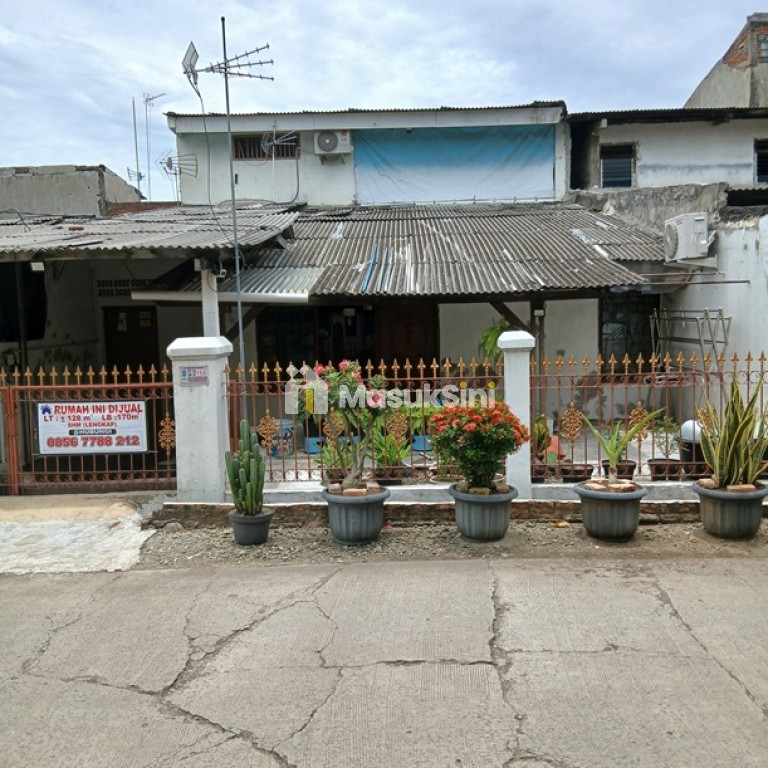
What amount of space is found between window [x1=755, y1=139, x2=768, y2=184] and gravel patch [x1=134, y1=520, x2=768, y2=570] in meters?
11.6

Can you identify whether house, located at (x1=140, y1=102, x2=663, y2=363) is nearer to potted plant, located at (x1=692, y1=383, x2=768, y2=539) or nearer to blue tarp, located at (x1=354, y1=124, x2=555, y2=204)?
blue tarp, located at (x1=354, y1=124, x2=555, y2=204)

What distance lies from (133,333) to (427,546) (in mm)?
8056

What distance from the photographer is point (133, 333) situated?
12.2 metres

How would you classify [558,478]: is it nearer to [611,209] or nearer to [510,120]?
[611,209]

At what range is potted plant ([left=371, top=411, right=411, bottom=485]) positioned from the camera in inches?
273

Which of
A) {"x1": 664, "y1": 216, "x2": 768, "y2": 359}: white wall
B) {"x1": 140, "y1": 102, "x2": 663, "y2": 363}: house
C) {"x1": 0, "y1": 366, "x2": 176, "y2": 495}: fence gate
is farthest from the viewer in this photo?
{"x1": 140, "y1": 102, "x2": 663, "y2": 363}: house

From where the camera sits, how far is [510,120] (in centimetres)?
1495

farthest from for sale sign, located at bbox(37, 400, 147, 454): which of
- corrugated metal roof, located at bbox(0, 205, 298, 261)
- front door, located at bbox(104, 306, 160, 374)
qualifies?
front door, located at bbox(104, 306, 160, 374)

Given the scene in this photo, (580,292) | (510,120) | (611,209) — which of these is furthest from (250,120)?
(580,292)

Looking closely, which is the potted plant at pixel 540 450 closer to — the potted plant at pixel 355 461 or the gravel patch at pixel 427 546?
the gravel patch at pixel 427 546

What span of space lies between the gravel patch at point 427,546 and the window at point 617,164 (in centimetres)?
1049

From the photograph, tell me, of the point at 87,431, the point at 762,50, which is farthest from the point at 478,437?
the point at 762,50

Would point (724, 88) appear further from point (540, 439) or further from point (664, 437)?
point (540, 439)

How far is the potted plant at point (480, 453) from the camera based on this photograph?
5.83 metres
